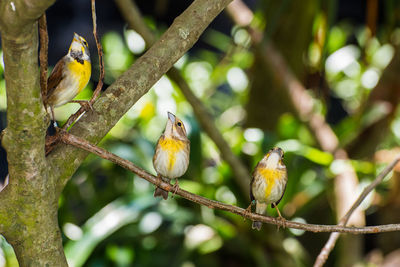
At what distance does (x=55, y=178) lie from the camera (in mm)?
910

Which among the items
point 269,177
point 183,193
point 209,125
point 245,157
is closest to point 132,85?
point 183,193

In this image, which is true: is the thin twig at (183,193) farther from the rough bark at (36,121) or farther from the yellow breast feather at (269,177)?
the yellow breast feather at (269,177)

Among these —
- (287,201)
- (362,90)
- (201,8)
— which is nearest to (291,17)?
(362,90)

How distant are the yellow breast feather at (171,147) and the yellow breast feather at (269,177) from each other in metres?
0.25

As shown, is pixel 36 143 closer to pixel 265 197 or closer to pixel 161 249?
pixel 265 197

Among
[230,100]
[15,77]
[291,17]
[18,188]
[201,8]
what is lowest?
[18,188]

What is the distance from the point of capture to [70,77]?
3.86 ft

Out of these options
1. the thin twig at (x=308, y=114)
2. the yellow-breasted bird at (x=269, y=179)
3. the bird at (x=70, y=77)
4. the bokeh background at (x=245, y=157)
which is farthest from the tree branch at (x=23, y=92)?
the thin twig at (x=308, y=114)

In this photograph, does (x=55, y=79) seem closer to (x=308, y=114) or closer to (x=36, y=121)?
(x=36, y=121)

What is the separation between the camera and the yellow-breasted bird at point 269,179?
146 cm

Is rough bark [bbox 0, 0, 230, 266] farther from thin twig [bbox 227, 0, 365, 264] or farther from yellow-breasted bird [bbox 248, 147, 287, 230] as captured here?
thin twig [bbox 227, 0, 365, 264]

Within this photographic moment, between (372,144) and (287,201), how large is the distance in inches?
20.4

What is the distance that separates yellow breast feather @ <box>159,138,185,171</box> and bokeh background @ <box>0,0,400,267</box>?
1.82 ft

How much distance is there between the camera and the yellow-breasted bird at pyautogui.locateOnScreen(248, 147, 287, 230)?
4.77ft
